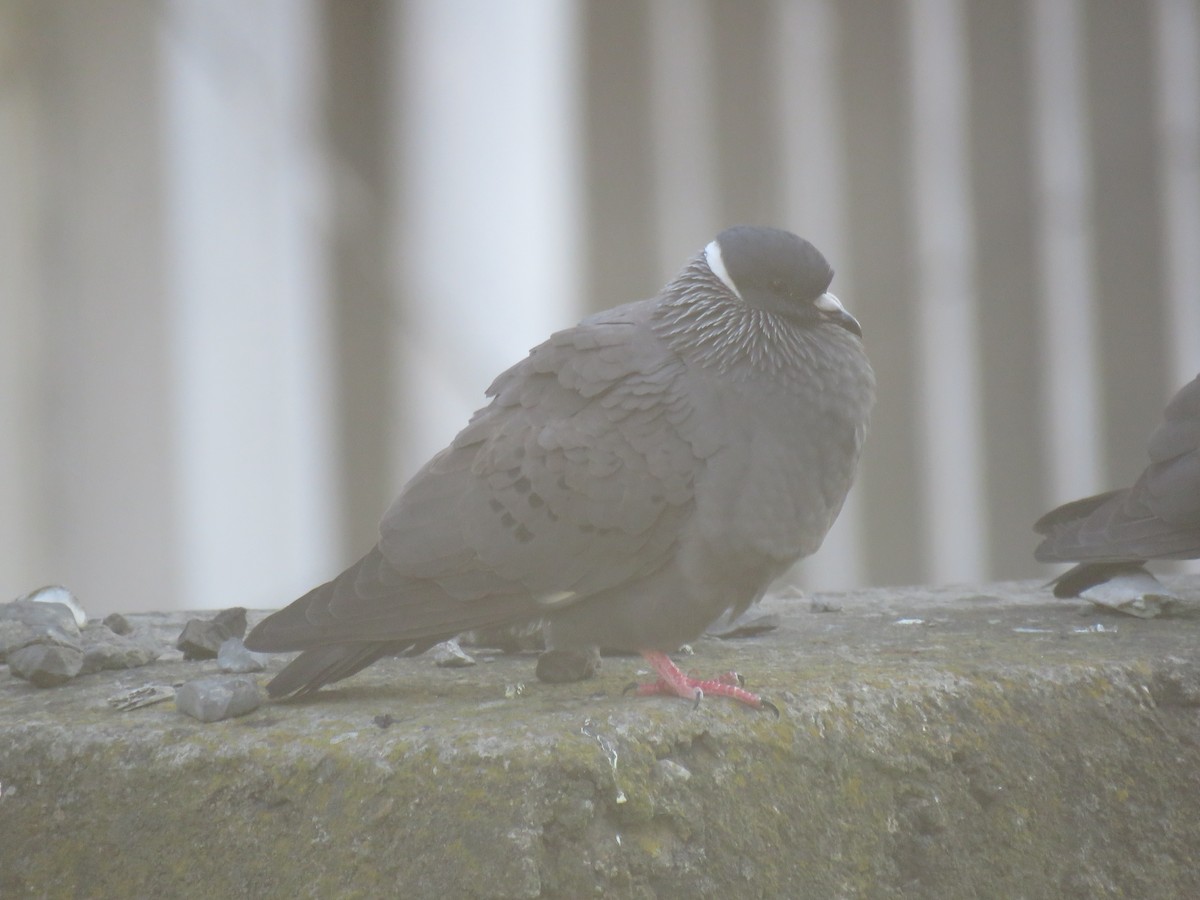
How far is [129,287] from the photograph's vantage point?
6012mm

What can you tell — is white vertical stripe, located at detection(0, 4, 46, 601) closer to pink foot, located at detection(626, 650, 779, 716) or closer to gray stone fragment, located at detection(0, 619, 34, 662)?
gray stone fragment, located at detection(0, 619, 34, 662)

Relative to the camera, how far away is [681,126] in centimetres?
693

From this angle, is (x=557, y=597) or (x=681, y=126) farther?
(x=681, y=126)

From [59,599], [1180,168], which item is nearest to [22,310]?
[59,599]

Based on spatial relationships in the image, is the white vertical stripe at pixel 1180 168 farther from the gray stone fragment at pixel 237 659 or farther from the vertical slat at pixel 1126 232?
the gray stone fragment at pixel 237 659

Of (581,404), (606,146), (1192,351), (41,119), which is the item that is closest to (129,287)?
(41,119)

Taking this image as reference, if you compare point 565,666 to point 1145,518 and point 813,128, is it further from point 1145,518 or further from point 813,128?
point 813,128

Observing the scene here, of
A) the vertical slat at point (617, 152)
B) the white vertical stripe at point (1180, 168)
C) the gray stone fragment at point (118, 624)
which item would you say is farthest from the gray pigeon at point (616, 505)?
the white vertical stripe at point (1180, 168)

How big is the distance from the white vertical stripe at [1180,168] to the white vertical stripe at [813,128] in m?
1.95

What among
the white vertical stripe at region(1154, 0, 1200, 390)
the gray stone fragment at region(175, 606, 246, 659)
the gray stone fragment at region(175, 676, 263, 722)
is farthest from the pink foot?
the white vertical stripe at region(1154, 0, 1200, 390)

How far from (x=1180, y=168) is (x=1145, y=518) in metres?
5.06

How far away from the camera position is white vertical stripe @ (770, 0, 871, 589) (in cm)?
712

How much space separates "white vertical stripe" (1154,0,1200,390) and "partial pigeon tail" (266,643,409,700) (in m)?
6.30

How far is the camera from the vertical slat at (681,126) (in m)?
6.84
